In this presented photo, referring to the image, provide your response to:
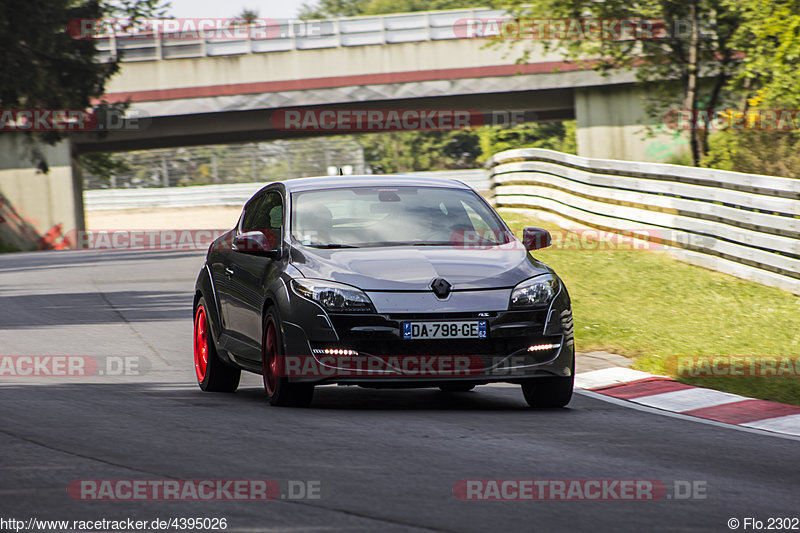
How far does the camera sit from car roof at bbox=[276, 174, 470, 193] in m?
9.38

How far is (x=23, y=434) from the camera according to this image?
7113mm

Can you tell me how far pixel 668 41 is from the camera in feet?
99.2

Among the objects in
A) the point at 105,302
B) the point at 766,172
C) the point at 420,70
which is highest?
the point at 420,70

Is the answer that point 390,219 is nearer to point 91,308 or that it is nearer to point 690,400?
point 690,400

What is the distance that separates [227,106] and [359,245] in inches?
1363

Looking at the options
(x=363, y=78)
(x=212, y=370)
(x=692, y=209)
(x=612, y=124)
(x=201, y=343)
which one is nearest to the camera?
(x=212, y=370)

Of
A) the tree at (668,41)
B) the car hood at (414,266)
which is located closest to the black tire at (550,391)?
the car hood at (414,266)

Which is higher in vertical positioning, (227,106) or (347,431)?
(227,106)

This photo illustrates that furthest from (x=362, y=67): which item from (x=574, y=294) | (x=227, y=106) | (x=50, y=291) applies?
(x=574, y=294)

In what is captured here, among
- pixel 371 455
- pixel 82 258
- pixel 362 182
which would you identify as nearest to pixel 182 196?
pixel 82 258

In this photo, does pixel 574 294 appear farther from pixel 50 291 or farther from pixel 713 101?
pixel 713 101

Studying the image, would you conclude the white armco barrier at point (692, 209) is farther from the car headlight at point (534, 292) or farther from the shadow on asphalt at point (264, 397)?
the car headlight at point (534, 292)

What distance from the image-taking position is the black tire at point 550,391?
8578 millimetres

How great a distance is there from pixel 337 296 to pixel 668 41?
78.8 feet
